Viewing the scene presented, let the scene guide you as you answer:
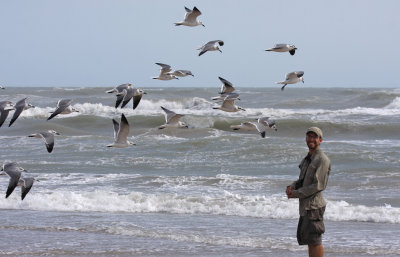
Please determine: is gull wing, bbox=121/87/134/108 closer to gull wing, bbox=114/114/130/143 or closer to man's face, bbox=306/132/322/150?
gull wing, bbox=114/114/130/143

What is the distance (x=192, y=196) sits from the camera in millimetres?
11945

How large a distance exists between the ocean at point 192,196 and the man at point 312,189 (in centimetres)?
199

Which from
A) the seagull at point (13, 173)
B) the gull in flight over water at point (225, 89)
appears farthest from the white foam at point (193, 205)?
the seagull at point (13, 173)

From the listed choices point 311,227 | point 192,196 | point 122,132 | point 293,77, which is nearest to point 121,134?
point 122,132

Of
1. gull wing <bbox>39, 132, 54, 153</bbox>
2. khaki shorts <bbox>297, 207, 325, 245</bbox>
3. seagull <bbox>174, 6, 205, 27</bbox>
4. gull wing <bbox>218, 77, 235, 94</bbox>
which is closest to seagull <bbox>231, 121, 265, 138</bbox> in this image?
gull wing <bbox>218, 77, 235, 94</bbox>

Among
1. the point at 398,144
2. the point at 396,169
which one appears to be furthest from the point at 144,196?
the point at 398,144

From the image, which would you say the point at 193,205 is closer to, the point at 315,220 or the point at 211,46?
the point at 211,46

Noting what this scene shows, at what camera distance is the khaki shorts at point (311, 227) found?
576 centimetres

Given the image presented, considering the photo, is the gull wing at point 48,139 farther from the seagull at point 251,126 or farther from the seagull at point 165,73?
the seagull at point 251,126

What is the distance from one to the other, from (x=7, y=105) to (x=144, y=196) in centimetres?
297

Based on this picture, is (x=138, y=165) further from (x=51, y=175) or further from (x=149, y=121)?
(x=149, y=121)

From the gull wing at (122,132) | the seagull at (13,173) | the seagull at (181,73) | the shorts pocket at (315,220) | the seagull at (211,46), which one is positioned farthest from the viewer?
the seagull at (181,73)

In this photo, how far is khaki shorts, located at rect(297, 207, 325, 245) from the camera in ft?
18.9

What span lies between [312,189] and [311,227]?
1.22 ft
